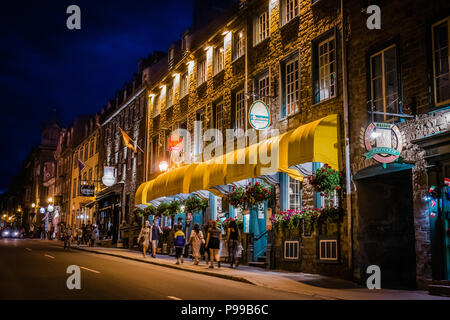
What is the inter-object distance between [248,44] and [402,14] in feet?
31.3

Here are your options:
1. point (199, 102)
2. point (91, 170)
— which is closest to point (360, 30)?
point (199, 102)

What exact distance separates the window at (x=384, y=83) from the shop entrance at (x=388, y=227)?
1.75 m

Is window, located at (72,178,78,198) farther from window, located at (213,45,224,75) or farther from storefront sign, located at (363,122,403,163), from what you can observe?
storefront sign, located at (363,122,403,163)

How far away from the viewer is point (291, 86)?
63.4 ft

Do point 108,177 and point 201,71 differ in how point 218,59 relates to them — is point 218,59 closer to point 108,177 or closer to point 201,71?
point 201,71

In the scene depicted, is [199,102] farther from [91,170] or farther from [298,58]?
[91,170]

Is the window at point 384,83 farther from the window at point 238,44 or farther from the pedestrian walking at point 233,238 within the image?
the window at point 238,44

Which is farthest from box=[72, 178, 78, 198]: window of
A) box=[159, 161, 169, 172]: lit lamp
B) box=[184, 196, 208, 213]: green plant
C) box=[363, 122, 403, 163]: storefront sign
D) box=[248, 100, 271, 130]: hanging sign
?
box=[363, 122, 403, 163]: storefront sign

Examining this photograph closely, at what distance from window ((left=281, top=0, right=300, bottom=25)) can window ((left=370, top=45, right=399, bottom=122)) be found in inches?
211

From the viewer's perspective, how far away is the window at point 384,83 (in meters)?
14.0

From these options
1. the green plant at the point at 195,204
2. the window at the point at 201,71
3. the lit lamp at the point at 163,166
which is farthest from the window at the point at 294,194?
the lit lamp at the point at 163,166

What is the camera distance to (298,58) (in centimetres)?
1869

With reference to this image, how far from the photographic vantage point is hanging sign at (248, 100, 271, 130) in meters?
18.8

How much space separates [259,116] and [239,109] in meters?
4.28
